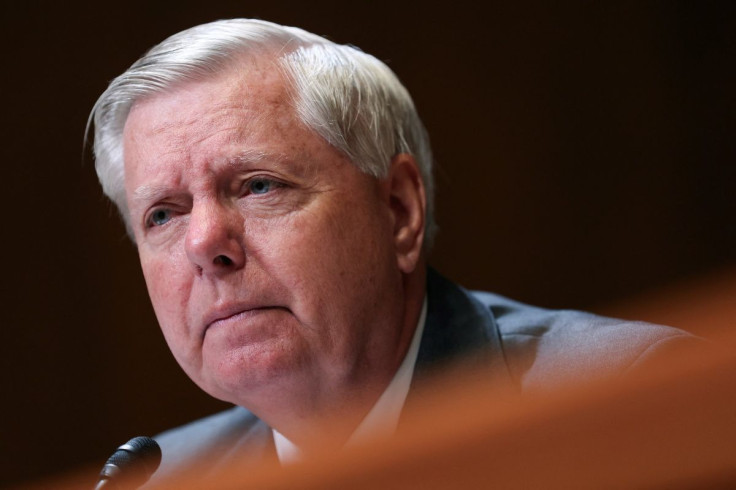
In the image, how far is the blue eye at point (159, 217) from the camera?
186cm

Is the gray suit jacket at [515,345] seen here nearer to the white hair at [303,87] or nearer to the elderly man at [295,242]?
the elderly man at [295,242]

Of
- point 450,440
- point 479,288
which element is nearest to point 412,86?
point 479,288

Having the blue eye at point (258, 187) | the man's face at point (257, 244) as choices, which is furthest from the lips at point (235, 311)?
the blue eye at point (258, 187)

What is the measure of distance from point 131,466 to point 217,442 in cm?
82

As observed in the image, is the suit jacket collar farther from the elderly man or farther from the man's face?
the man's face

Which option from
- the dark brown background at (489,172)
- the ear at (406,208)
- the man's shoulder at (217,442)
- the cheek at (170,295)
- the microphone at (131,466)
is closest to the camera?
the microphone at (131,466)

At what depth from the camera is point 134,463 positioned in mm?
1530

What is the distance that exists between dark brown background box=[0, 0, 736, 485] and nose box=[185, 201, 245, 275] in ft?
5.34

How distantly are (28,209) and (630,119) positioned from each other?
2.17 metres

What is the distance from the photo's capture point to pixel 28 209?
3242 millimetres

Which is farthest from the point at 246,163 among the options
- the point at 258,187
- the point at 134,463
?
the point at 134,463

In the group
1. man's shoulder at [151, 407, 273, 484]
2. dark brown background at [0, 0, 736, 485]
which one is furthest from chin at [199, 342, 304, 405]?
dark brown background at [0, 0, 736, 485]

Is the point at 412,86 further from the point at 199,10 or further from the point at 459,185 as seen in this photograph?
the point at 199,10

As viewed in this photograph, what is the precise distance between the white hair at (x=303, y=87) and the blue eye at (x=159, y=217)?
23 centimetres
